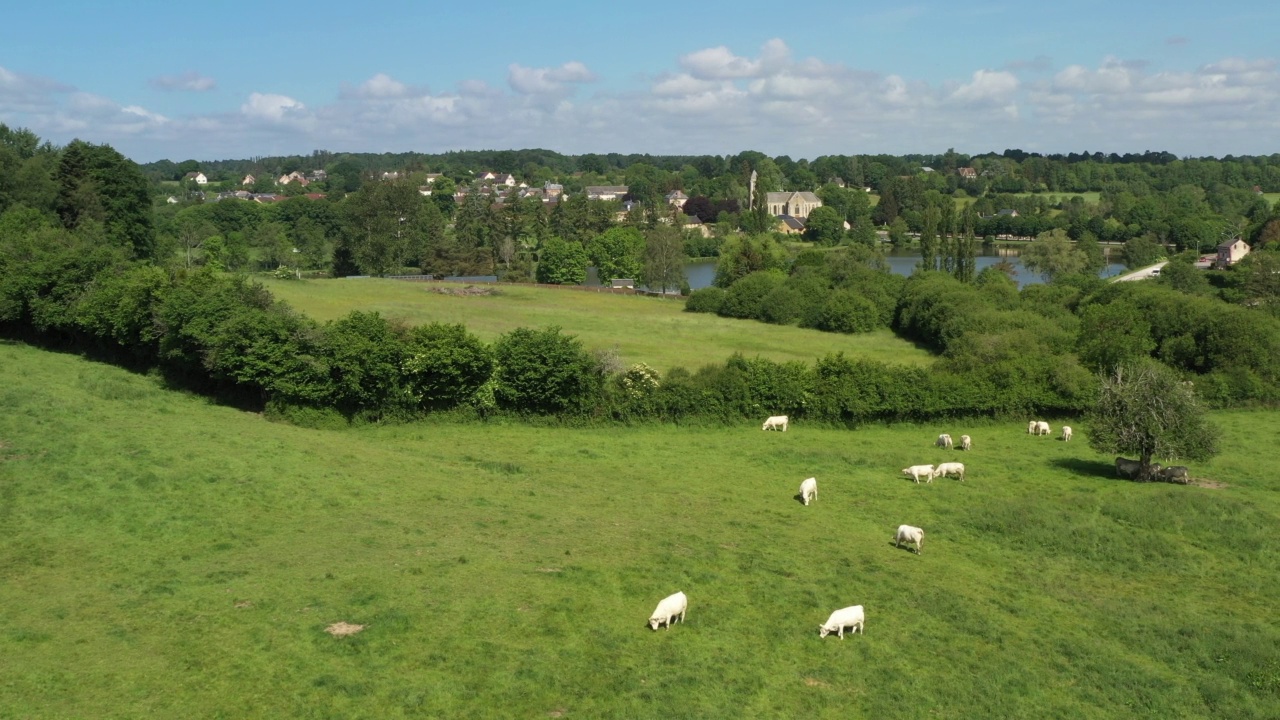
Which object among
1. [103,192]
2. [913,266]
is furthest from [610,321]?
[913,266]

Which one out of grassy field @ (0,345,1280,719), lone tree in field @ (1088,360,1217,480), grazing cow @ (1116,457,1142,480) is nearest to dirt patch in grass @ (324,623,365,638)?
grassy field @ (0,345,1280,719)

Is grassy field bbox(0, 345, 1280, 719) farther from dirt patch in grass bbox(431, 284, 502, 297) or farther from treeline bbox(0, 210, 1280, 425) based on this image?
dirt patch in grass bbox(431, 284, 502, 297)

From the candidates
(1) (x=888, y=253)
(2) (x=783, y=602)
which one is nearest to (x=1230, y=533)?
(2) (x=783, y=602)

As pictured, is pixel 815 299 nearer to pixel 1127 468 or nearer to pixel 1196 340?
pixel 1196 340

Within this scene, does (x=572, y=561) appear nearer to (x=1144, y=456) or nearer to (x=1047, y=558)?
(x=1047, y=558)

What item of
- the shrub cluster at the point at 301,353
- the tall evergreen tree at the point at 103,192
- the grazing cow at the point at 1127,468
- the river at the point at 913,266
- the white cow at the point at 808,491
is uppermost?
the tall evergreen tree at the point at 103,192

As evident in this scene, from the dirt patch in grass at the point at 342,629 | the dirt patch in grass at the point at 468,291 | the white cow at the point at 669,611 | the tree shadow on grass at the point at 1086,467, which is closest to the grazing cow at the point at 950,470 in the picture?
the tree shadow on grass at the point at 1086,467

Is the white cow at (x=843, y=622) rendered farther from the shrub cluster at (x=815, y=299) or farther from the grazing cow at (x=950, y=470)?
the shrub cluster at (x=815, y=299)

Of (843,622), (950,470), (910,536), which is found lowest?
(950,470)
